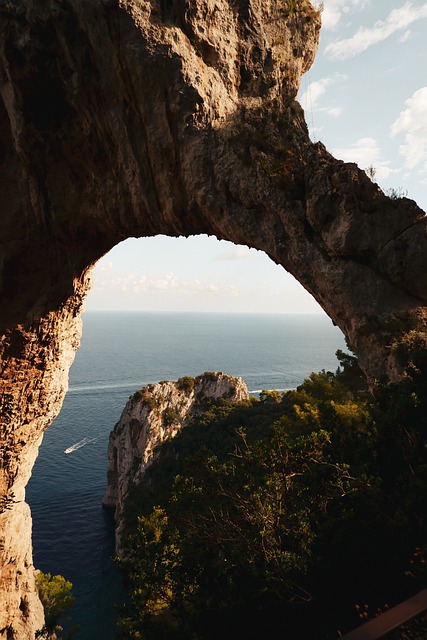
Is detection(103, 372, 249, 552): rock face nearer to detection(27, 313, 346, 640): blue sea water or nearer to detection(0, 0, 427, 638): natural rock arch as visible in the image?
detection(27, 313, 346, 640): blue sea water

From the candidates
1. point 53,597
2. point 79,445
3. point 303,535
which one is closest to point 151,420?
point 53,597

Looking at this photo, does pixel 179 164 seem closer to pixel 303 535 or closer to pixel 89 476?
pixel 303 535

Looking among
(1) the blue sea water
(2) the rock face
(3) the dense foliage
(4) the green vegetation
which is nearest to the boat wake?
(1) the blue sea water

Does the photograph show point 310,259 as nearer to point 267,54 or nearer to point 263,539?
point 263,539

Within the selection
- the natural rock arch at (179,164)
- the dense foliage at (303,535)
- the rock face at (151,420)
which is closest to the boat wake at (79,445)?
the rock face at (151,420)

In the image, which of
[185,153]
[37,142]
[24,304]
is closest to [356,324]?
[185,153]

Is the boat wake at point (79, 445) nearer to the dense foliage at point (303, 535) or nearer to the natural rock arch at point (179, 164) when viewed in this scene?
the natural rock arch at point (179, 164)
